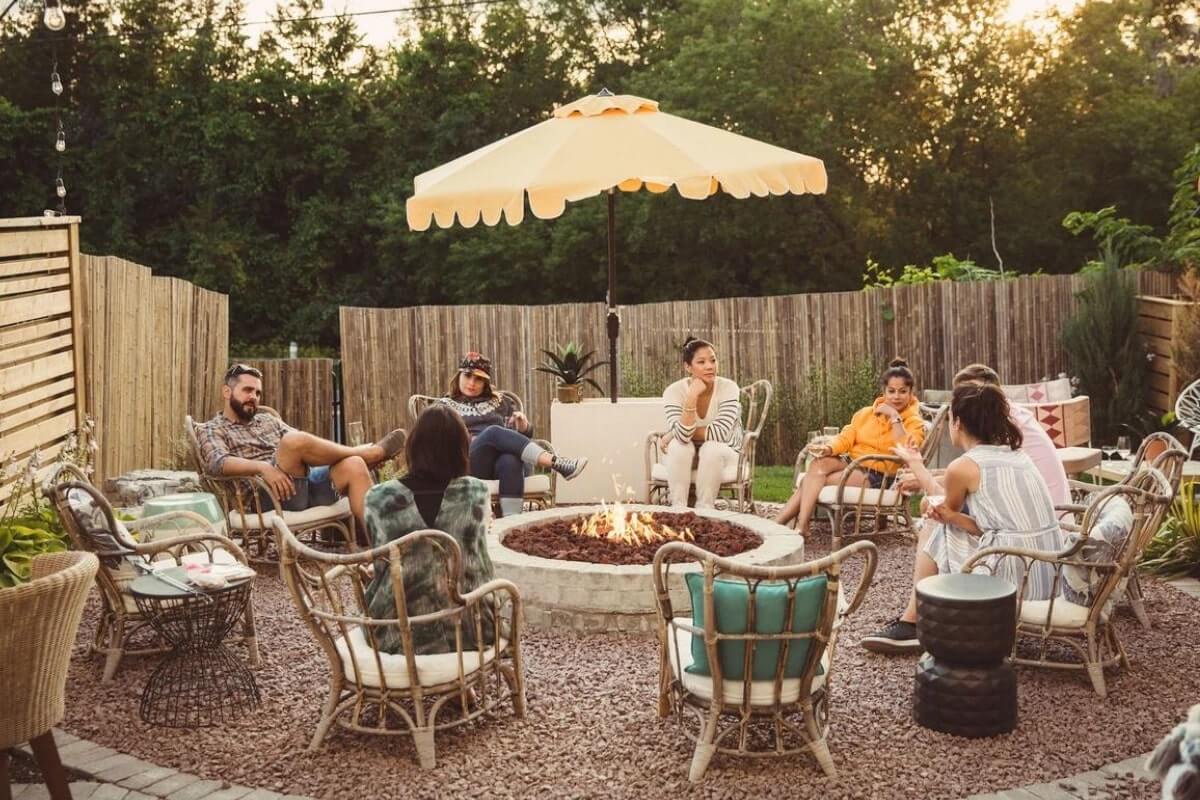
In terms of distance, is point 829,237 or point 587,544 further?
Result: point 829,237

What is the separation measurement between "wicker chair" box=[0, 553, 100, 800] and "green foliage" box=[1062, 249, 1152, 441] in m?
9.44

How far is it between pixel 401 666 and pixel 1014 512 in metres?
2.42

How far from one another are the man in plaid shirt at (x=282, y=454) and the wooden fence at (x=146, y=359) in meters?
1.83

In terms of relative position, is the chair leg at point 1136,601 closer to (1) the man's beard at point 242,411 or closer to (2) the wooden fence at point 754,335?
(1) the man's beard at point 242,411

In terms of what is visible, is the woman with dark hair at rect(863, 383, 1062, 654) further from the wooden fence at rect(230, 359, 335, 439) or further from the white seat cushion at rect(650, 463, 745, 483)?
the wooden fence at rect(230, 359, 335, 439)

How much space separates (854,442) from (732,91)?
1398cm

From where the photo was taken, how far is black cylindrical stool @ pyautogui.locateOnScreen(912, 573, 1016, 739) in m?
4.16

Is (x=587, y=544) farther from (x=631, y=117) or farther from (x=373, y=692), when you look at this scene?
(x=631, y=117)

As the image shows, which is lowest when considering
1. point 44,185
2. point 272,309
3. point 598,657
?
point 598,657

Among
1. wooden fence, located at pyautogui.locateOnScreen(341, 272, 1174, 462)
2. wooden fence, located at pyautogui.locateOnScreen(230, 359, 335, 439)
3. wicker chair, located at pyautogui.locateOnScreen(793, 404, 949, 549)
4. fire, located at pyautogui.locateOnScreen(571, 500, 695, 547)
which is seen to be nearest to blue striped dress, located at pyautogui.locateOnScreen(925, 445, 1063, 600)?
fire, located at pyautogui.locateOnScreen(571, 500, 695, 547)

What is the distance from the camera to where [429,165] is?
21.8m

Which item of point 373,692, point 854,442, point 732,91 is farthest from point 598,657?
point 732,91

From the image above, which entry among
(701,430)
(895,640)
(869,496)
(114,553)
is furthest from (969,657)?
(701,430)

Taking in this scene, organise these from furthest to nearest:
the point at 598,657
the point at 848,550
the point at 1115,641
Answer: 1. the point at 598,657
2. the point at 1115,641
3. the point at 848,550
